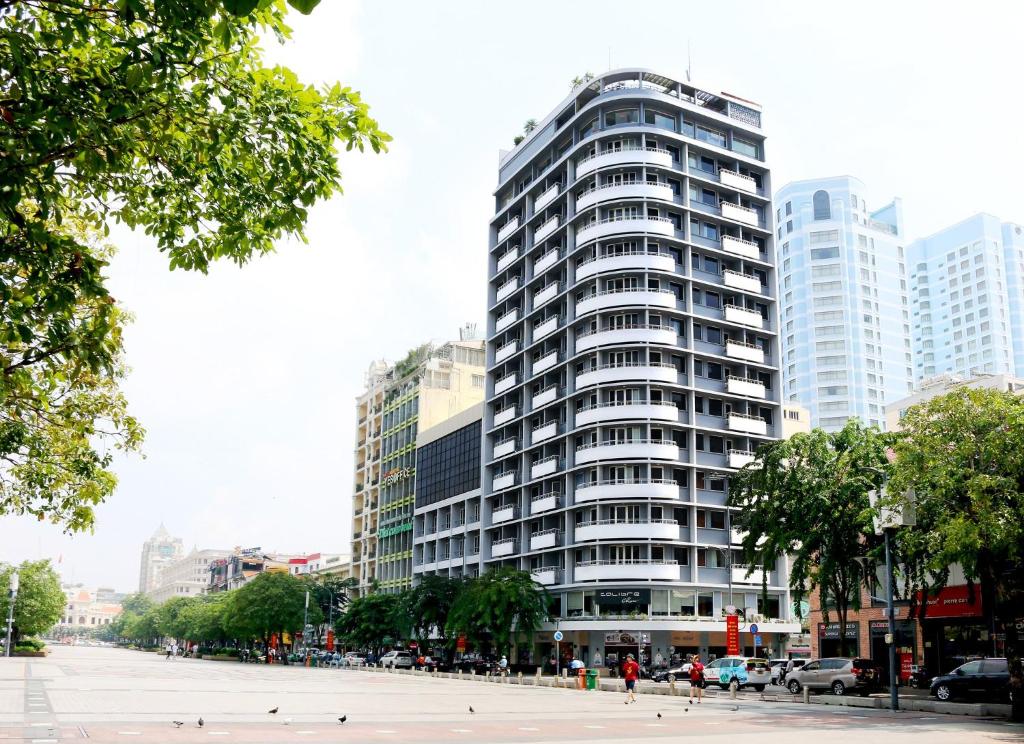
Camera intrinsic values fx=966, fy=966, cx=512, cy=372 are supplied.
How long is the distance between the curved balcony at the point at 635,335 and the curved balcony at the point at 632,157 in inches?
488

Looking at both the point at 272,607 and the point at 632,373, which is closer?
the point at 632,373

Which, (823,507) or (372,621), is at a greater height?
(823,507)

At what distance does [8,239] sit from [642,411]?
60157mm

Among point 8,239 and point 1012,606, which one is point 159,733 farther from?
point 1012,606

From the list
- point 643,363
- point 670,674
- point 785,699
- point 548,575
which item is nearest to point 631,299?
point 643,363

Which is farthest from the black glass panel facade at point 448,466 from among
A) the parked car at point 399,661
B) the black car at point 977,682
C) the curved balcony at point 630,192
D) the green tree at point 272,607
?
the black car at point 977,682

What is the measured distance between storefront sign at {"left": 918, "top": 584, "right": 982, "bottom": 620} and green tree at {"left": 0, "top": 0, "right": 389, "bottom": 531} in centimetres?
3979

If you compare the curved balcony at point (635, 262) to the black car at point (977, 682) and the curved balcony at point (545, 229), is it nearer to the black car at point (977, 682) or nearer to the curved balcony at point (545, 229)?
the curved balcony at point (545, 229)

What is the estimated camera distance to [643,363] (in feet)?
228

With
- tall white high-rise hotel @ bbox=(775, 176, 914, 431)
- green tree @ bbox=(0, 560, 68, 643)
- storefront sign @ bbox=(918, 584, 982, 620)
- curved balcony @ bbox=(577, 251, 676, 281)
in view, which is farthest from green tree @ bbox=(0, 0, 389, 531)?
tall white high-rise hotel @ bbox=(775, 176, 914, 431)

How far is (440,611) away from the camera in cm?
7669

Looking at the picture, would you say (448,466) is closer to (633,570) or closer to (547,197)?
(547,197)

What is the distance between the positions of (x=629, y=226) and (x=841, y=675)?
1536 inches

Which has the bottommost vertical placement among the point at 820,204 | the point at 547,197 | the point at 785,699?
the point at 785,699
